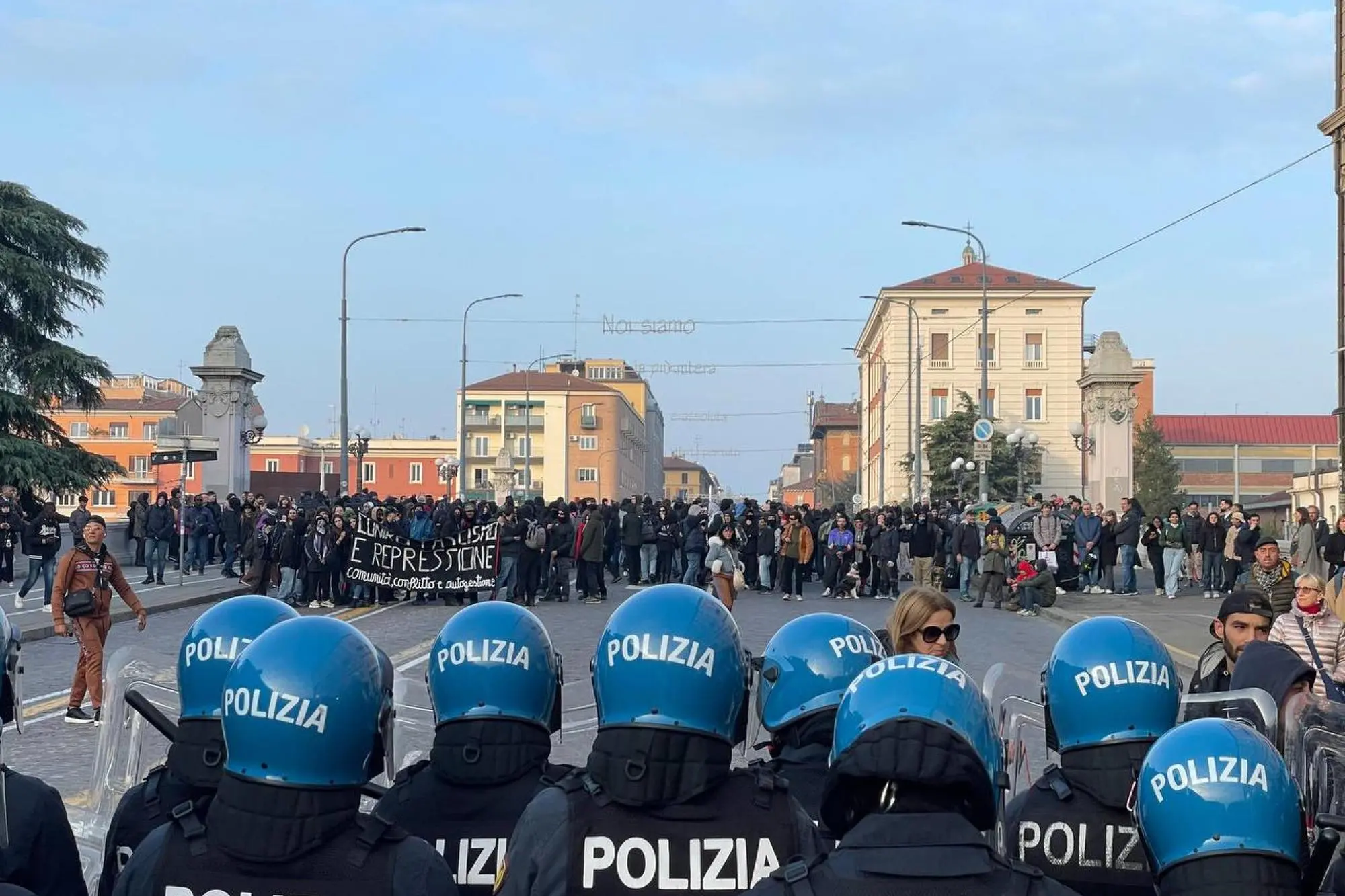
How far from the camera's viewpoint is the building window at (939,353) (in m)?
84.0

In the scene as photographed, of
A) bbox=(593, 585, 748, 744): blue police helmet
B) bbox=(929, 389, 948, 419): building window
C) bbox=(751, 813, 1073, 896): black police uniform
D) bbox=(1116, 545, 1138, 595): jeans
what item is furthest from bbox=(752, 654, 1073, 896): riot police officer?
bbox=(929, 389, 948, 419): building window

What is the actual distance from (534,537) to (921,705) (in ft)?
72.5

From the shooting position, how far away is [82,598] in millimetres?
11547

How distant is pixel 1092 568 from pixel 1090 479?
22.6ft

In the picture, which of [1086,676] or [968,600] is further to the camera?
[968,600]

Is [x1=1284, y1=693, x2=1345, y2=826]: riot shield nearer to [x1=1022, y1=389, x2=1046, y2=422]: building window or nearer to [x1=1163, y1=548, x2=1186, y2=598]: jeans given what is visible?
[x1=1163, y1=548, x2=1186, y2=598]: jeans

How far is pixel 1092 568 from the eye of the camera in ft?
101

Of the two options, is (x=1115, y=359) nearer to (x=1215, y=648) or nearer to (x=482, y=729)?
(x=1215, y=648)

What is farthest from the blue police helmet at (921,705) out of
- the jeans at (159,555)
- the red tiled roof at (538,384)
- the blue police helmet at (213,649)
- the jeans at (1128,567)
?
the red tiled roof at (538,384)

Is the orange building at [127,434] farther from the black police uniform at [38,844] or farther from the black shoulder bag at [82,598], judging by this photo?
the black police uniform at [38,844]

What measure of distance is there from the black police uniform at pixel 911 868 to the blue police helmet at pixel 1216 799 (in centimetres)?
44

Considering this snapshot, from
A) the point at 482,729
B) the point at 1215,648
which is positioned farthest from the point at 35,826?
the point at 1215,648

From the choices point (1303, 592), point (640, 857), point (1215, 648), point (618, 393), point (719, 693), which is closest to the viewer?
point (640, 857)

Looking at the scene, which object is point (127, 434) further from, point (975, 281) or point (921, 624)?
point (921, 624)
